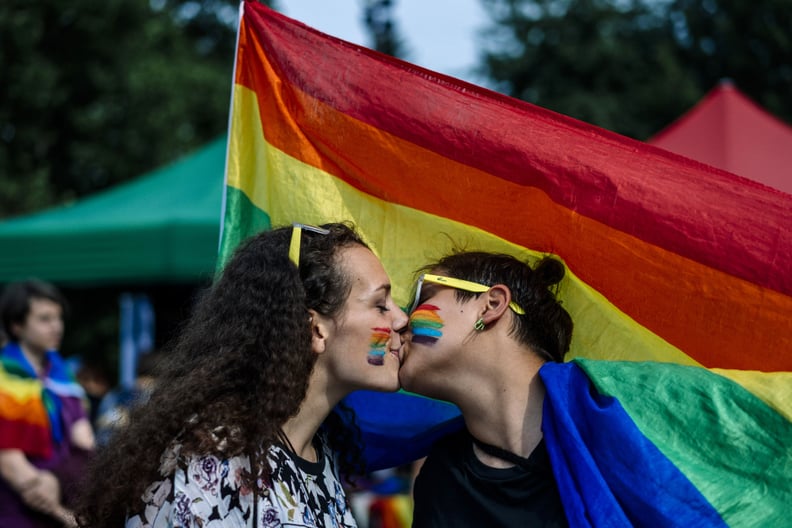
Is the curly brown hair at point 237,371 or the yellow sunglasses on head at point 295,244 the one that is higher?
the yellow sunglasses on head at point 295,244

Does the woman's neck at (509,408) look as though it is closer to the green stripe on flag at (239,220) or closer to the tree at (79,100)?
the green stripe on flag at (239,220)

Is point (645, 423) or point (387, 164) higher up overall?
point (387, 164)

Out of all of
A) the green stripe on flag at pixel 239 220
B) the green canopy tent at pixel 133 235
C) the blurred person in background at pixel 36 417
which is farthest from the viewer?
the green canopy tent at pixel 133 235

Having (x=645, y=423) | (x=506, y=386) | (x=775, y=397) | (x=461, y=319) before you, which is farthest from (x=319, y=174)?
(x=775, y=397)

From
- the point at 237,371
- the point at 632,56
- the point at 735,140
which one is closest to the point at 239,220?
the point at 237,371

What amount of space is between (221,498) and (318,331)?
1.83 ft

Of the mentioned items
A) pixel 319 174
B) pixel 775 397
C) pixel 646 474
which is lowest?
pixel 646 474

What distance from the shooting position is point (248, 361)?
2531mm

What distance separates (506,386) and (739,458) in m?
0.60

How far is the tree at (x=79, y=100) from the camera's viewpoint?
58.6ft

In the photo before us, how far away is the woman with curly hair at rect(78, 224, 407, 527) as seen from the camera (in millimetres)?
2299

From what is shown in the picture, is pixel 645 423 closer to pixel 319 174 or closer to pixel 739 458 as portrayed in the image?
pixel 739 458

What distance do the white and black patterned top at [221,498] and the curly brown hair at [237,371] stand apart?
0.03 m

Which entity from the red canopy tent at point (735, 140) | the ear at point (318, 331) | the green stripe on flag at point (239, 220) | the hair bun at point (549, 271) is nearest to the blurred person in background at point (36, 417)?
the green stripe on flag at point (239, 220)
